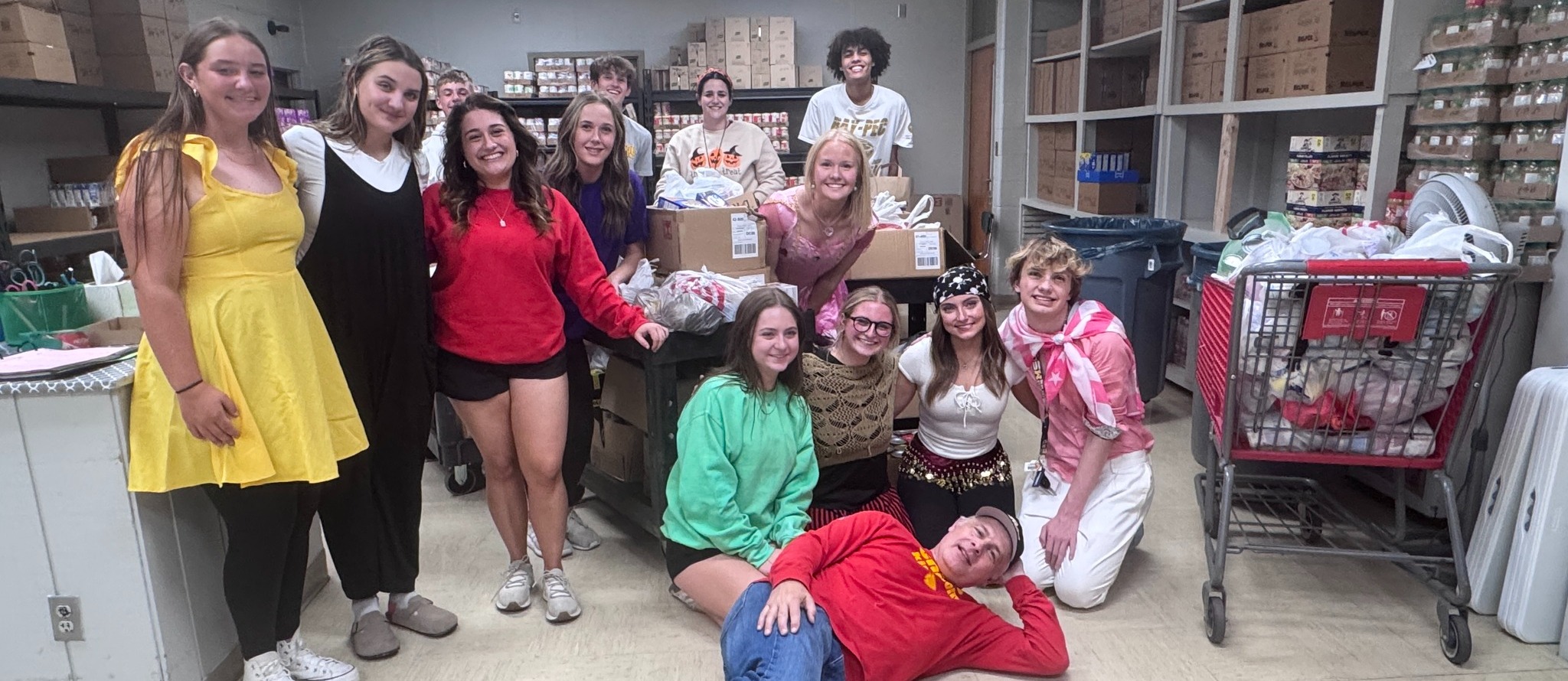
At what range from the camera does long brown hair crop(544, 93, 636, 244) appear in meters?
2.55

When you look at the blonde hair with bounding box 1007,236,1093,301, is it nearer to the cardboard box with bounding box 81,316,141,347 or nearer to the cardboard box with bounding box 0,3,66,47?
the cardboard box with bounding box 81,316,141,347

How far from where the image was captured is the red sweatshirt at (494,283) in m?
2.17

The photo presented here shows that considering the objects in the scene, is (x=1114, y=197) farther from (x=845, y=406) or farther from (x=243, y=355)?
(x=243, y=355)

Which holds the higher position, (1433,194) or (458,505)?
(1433,194)

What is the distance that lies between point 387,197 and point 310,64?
21.1ft

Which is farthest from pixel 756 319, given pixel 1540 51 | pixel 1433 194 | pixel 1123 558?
pixel 1540 51

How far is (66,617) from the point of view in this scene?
1919 millimetres

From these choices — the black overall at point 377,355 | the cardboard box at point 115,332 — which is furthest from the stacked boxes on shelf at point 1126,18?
the cardboard box at point 115,332

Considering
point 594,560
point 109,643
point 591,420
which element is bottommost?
point 594,560

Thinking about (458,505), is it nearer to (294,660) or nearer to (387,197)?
(294,660)

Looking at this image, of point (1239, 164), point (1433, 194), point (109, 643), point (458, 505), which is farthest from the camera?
point (1239, 164)

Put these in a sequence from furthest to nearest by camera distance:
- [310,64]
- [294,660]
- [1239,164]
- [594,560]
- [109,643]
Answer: [310,64]
[1239,164]
[594,560]
[294,660]
[109,643]

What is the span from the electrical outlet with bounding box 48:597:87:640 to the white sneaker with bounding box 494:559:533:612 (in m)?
0.90

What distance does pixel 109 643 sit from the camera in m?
1.93
